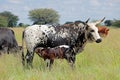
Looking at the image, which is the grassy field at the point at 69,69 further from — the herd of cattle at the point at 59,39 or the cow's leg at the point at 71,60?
the herd of cattle at the point at 59,39

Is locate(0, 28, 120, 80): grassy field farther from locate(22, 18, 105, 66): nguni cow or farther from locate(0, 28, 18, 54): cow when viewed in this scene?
locate(0, 28, 18, 54): cow

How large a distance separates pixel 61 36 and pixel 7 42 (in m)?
3.32

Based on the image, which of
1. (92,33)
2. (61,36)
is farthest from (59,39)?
(92,33)

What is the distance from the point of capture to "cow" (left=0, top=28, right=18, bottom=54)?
12.0 m

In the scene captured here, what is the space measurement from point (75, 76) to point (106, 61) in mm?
2807

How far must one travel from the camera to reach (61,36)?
31.1ft

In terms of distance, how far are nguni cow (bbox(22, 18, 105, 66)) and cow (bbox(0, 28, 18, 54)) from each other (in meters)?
2.42

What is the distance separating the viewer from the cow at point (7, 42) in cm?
1203

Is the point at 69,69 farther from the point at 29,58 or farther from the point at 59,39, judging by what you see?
the point at 29,58

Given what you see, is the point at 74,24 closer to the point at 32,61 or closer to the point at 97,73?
the point at 32,61

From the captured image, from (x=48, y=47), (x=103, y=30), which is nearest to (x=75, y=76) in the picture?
(x=48, y=47)

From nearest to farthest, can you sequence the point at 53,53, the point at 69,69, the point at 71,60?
the point at 69,69
the point at 53,53
the point at 71,60

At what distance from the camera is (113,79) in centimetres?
702

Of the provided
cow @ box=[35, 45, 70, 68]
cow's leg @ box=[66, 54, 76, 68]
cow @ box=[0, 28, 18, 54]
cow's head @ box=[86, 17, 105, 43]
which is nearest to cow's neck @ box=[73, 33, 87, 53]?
cow's head @ box=[86, 17, 105, 43]
